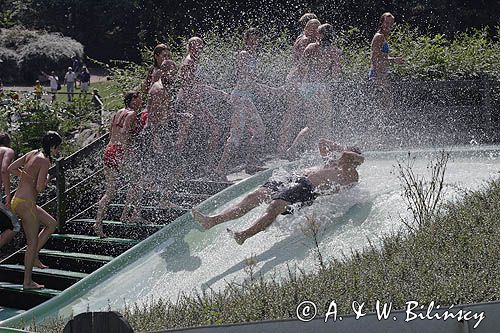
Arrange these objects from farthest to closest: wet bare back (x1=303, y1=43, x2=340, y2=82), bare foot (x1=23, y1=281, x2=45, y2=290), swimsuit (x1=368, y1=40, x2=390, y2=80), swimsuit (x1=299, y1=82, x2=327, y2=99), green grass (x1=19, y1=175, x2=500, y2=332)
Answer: swimsuit (x1=368, y1=40, x2=390, y2=80), swimsuit (x1=299, y1=82, x2=327, y2=99), wet bare back (x1=303, y1=43, x2=340, y2=82), bare foot (x1=23, y1=281, x2=45, y2=290), green grass (x1=19, y1=175, x2=500, y2=332)

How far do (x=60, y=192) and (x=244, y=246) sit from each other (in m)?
3.35

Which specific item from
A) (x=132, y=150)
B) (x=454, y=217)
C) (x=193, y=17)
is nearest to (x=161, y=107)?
(x=132, y=150)

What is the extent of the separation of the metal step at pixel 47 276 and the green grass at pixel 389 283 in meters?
3.20

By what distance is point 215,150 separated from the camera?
12.0 m

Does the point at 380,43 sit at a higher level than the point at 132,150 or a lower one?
higher

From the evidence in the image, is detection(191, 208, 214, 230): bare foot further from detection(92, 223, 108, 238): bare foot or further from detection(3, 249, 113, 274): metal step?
detection(92, 223, 108, 238): bare foot

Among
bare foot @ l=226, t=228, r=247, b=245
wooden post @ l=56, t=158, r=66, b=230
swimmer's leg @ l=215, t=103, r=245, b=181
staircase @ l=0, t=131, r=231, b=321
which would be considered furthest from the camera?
swimmer's leg @ l=215, t=103, r=245, b=181

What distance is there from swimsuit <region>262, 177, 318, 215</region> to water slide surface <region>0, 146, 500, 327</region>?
0.14 metres

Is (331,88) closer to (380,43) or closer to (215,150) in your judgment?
(380,43)

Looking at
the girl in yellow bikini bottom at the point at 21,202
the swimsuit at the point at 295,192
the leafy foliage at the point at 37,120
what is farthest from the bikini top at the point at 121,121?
the leafy foliage at the point at 37,120

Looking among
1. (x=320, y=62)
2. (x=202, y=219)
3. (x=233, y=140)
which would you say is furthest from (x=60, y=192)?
(x=320, y=62)

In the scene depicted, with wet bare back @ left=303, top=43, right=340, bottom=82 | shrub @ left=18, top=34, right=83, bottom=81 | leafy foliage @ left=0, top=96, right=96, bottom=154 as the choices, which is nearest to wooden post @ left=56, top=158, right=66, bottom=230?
leafy foliage @ left=0, top=96, right=96, bottom=154

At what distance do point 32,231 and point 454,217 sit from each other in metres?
4.99

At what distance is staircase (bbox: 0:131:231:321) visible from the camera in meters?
10.2
